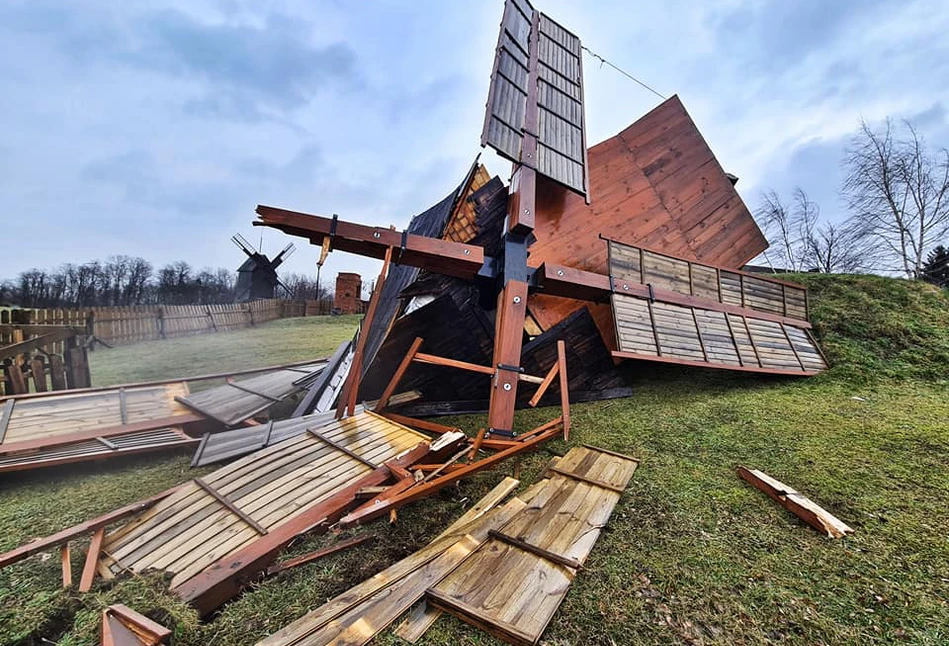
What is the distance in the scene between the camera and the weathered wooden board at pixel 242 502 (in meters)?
2.26

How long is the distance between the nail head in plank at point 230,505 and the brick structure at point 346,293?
2772cm

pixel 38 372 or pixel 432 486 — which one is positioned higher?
pixel 38 372

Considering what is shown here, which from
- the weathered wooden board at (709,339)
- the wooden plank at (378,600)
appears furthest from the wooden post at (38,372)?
the weathered wooden board at (709,339)

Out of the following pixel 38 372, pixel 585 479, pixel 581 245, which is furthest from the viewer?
pixel 581 245

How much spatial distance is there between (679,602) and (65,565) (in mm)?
3389

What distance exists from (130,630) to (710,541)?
3.14 m

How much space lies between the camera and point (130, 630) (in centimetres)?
162

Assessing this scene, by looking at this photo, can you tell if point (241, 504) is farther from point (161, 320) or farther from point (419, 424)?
point (161, 320)

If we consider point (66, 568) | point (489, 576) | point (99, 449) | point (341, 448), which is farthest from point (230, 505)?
point (99, 449)

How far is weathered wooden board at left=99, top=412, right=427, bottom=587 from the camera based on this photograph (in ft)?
7.42

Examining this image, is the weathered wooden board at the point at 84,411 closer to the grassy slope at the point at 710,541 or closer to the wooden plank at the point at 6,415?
the wooden plank at the point at 6,415

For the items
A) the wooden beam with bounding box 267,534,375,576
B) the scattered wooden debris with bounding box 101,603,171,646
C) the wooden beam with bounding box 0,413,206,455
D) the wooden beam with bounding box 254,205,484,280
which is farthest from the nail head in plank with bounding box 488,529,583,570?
the wooden beam with bounding box 0,413,206,455

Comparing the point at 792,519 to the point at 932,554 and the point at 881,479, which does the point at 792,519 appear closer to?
the point at 932,554

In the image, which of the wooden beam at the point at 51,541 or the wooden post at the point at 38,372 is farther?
the wooden post at the point at 38,372
